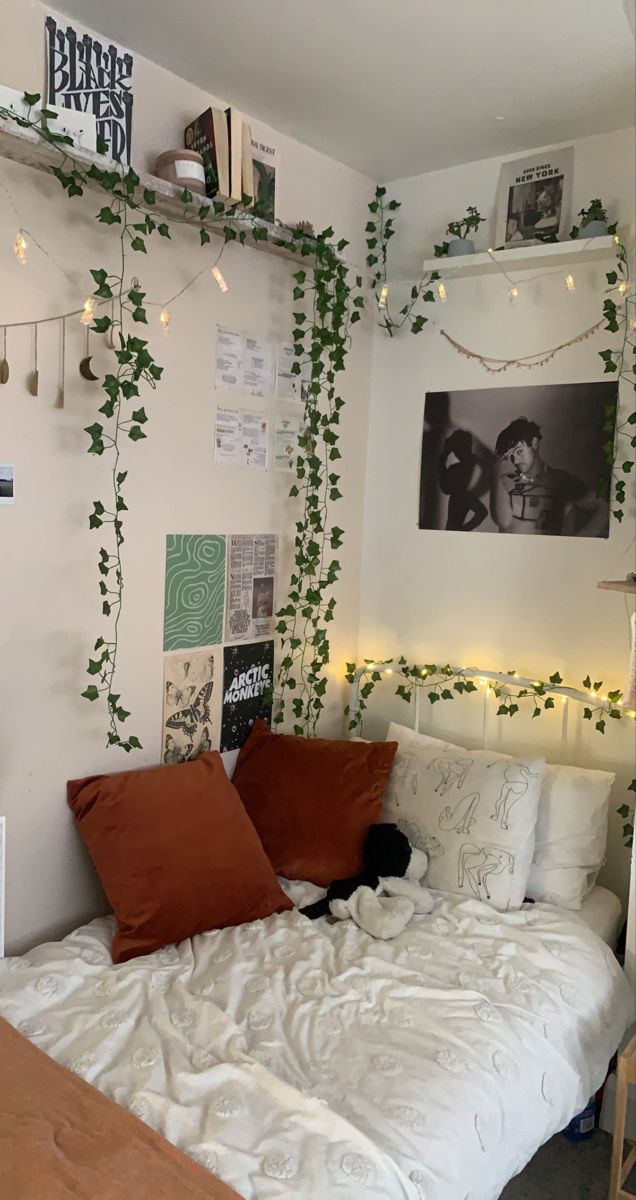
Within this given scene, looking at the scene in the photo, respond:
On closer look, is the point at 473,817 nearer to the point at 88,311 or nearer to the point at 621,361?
the point at 621,361

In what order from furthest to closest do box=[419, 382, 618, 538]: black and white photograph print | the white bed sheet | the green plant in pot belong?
the green plant in pot < box=[419, 382, 618, 538]: black and white photograph print < the white bed sheet

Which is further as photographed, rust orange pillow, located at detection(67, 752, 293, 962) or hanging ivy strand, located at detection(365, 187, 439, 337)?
hanging ivy strand, located at detection(365, 187, 439, 337)

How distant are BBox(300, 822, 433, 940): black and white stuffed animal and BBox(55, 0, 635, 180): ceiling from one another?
196cm

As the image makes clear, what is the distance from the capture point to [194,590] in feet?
7.92

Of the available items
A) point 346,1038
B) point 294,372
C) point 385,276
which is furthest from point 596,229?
point 346,1038

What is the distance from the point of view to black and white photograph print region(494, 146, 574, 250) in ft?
8.15

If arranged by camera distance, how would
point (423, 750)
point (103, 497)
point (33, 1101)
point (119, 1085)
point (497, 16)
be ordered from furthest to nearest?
point (423, 750) → point (103, 497) → point (497, 16) → point (119, 1085) → point (33, 1101)

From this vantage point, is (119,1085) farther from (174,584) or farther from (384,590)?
(384,590)

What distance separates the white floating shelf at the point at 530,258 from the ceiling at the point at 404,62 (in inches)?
12.5

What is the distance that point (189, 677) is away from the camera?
2.43 m

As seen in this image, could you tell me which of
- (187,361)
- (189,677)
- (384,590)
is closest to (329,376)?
(187,361)

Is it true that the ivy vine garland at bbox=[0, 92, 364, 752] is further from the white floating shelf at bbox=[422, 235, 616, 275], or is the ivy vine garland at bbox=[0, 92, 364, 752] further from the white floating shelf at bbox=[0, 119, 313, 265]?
the white floating shelf at bbox=[422, 235, 616, 275]

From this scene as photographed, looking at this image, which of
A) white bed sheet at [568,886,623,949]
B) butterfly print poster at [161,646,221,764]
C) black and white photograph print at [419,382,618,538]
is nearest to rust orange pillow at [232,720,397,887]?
butterfly print poster at [161,646,221,764]

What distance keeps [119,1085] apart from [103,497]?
128cm
